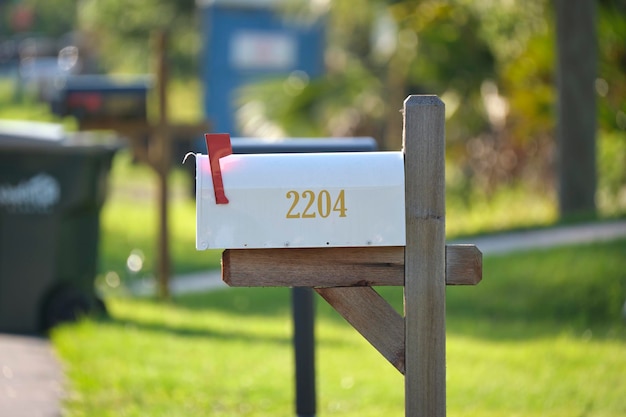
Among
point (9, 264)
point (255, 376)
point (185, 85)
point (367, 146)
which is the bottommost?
point (255, 376)

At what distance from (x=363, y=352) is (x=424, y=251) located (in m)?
4.80

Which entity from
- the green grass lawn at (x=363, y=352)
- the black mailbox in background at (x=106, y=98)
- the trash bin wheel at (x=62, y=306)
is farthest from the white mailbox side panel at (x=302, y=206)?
the black mailbox in background at (x=106, y=98)

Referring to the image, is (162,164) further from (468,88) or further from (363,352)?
(468,88)

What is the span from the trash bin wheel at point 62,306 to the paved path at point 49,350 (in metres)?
0.27

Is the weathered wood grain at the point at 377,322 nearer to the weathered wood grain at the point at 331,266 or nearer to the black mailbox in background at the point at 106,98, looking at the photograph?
the weathered wood grain at the point at 331,266

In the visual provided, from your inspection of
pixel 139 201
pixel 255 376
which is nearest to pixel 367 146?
pixel 255 376

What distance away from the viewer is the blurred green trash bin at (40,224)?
9000 millimetres

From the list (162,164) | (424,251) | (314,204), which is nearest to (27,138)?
(162,164)

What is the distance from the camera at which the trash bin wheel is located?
30.0 ft

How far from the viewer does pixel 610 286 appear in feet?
30.5

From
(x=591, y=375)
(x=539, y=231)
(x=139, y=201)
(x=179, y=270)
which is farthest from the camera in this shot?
(x=139, y=201)

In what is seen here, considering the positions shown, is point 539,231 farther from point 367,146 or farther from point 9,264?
point 367,146

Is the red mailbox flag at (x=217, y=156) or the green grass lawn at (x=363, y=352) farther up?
the red mailbox flag at (x=217, y=156)

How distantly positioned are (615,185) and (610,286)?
6.81 meters
